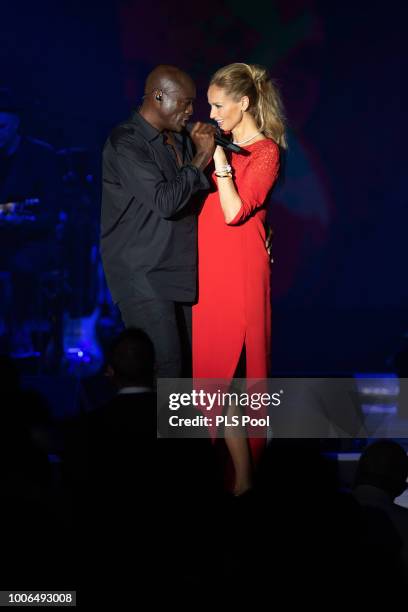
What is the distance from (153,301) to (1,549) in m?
1.00

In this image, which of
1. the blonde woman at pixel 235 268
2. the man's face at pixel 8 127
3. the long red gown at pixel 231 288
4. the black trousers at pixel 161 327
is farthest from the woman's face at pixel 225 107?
the man's face at pixel 8 127

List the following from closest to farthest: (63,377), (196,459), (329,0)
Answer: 1. (196,459)
2. (63,377)
3. (329,0)

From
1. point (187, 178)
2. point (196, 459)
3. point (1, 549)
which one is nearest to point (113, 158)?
point (187, 178)

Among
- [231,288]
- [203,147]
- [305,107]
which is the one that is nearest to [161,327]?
[231,288]

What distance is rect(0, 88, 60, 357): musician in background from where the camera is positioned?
4.90 metres

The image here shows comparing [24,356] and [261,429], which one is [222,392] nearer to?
[261,429]

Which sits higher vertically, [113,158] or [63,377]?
[113,158]

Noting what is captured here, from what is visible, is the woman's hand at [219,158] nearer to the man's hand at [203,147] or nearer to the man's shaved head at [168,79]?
the man's hand at [203,147]

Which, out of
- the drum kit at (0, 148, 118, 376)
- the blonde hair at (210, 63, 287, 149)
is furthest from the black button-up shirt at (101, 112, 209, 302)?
the drum kit at (0, 148, 118, 376)

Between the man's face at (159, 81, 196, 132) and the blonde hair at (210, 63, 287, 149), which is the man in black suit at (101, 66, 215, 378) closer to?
the man's face at (159, 81, 196, 132)

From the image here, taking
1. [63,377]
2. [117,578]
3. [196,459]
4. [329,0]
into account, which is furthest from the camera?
[329,0]

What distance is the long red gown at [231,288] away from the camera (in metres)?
2.57

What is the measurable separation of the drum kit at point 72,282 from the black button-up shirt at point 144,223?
2.40 metres

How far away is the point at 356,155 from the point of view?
5332 millimetres
